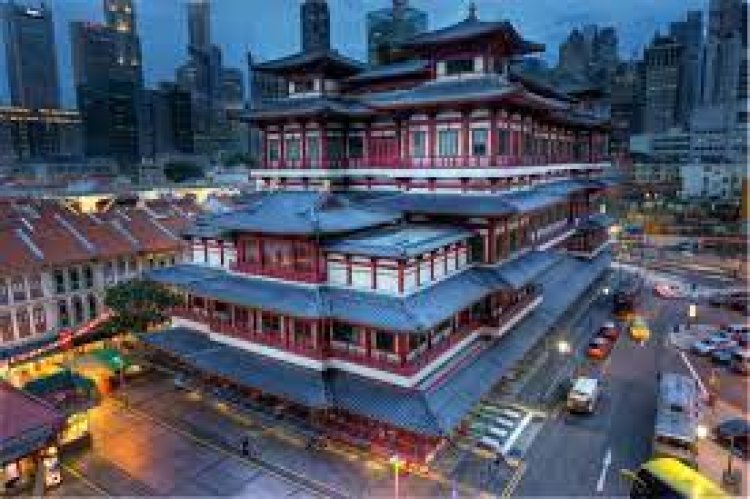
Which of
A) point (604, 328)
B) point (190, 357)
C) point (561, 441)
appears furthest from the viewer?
point (604, 328)

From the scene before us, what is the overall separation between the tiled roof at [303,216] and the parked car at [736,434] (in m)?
22.1

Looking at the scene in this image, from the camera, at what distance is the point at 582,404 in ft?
95.6

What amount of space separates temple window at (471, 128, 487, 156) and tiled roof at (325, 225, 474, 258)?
497 cm

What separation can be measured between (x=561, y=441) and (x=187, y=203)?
52.9m

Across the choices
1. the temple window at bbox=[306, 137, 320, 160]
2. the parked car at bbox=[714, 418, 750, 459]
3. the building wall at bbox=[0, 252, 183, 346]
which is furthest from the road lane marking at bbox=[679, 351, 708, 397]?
the building wall at bbox=[0, 252, 183, 346]

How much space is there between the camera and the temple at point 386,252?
25000 millimetres

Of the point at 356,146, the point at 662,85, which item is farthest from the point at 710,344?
the point at 662,85

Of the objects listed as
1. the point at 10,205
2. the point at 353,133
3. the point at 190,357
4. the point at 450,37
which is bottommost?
the point at 190,357

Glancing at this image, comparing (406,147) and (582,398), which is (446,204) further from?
(582,398)

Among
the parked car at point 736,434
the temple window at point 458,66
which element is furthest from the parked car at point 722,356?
the temple window at point 458,66

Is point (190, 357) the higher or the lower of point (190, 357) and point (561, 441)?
the higher

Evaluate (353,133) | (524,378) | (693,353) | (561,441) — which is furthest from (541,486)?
(353,133)

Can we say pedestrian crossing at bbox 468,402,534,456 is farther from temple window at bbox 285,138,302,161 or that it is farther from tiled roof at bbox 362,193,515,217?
temple window at bbox 285,138,302,161

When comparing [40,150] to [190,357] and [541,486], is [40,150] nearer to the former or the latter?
[190,357]
